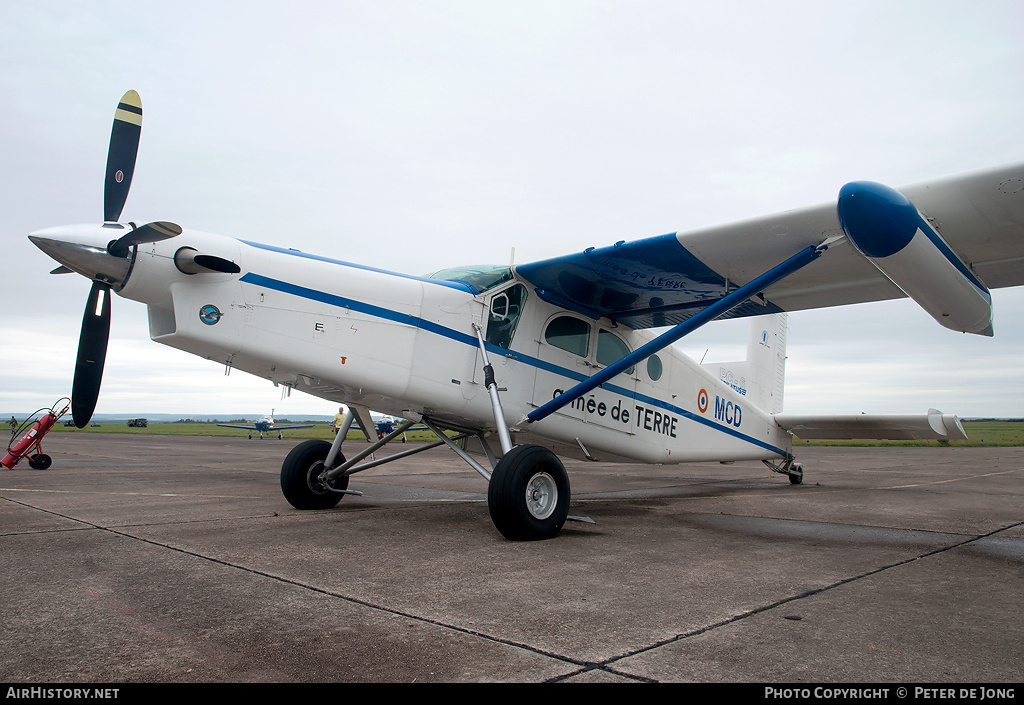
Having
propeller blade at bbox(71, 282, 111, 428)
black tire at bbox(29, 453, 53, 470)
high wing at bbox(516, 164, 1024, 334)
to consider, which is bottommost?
black tire at bbox(29, 453, 53, 470)

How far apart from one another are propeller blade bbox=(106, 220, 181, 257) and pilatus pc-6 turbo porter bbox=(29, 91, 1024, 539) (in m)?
0.01

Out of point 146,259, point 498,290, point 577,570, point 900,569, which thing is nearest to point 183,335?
point 146,259

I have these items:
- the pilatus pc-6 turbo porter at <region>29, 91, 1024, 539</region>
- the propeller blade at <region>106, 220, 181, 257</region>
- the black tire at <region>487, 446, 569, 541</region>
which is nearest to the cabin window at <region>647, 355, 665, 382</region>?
the pilatus pc-6 turbo porter at <region>29, 91, 1024, 539</region>

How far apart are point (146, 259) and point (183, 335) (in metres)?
0.64

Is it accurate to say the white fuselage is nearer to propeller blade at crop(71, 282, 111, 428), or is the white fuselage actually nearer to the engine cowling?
propeller blade at crop(71, 282, 111, 428)

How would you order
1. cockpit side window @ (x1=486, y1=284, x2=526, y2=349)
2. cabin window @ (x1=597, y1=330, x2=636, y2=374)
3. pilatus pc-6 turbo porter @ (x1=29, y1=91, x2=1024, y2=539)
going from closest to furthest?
pilatus pc-6 turbo porter @ (x1=29, y1=91, x2=1024, y2=539) → cockpit side window @ (x1=486, y1=284, x2=526, y2=349) → cabin window @ (x1=597, y1=330, x2=636, y2=374)

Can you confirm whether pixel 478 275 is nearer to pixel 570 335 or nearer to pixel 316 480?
pixel 570 335

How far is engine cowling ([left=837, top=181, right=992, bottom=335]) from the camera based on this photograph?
4312 millimetres

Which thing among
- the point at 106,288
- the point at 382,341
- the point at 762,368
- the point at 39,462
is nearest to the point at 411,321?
the point at 382,341

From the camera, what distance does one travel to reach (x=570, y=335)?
290 inches

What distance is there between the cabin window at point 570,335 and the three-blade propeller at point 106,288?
13.7ft

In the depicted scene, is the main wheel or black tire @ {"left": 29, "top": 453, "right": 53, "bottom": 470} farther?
black tire @ {"left": 29, "top": 453, "right": 53, "bottom": 470}

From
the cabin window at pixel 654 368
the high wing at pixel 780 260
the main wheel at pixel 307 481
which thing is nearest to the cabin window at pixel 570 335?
the high wing at pixel 780 260

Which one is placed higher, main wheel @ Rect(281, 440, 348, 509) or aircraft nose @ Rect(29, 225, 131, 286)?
aircraft nose @ Rect(29, 225, 131, 286)
